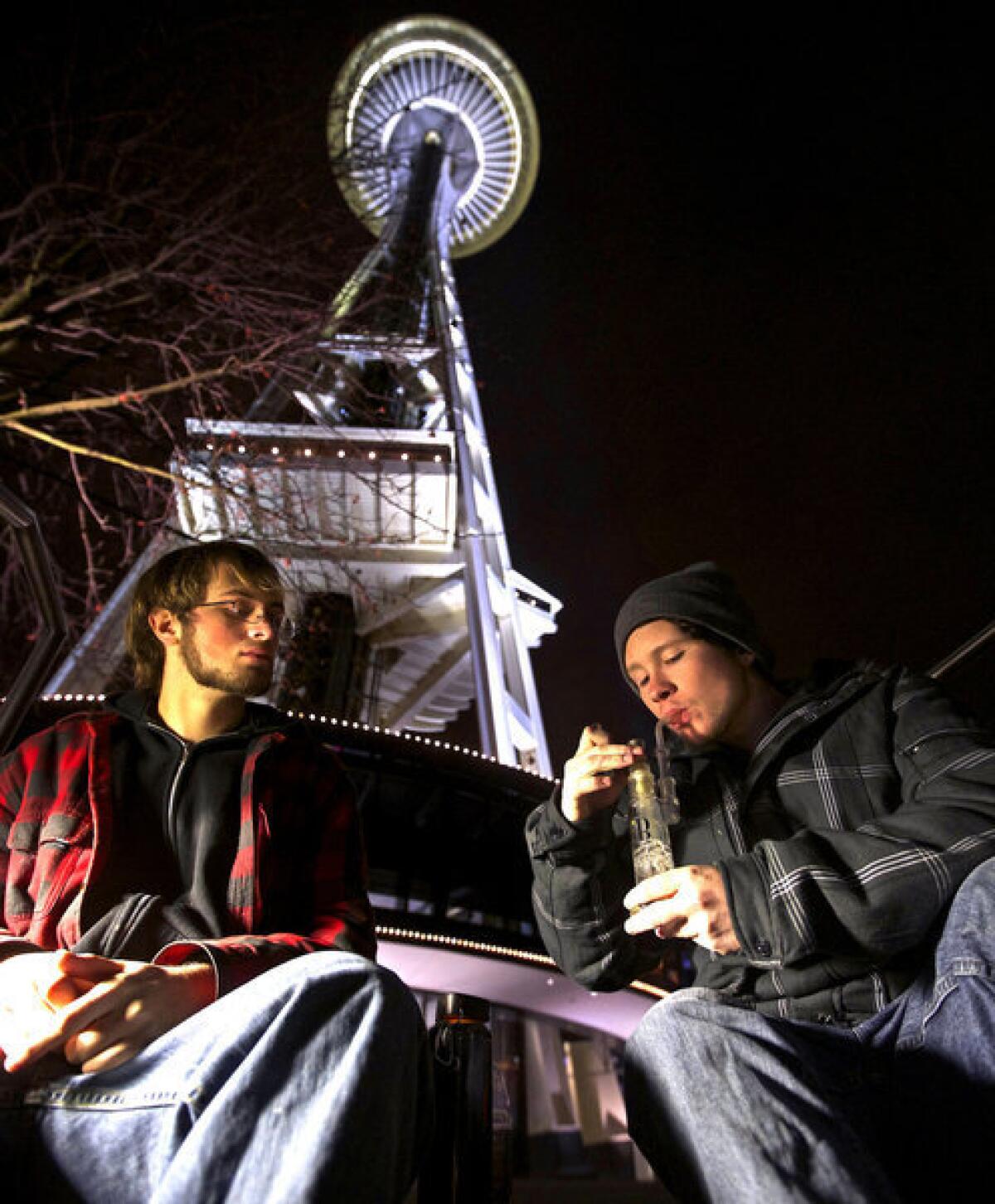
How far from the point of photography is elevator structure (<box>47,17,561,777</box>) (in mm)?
8773

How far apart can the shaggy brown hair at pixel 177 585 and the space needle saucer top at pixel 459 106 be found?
33.9 metres

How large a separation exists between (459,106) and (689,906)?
4044 cm

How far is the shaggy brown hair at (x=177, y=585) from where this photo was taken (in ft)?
9.20

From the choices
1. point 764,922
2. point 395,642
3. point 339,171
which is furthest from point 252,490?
point 395,642

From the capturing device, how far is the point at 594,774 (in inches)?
89.2

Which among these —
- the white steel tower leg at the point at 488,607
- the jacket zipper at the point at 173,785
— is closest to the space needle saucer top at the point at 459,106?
the white steel tower leg at the point at 488,607

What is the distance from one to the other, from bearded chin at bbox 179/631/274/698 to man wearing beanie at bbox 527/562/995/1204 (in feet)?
3.21

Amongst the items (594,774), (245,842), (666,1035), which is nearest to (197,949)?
(245,842)

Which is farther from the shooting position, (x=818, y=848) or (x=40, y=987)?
(x=818, y=848)

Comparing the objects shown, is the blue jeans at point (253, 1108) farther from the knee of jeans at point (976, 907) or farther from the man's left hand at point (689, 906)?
the knee of jeans at point (976, 907)

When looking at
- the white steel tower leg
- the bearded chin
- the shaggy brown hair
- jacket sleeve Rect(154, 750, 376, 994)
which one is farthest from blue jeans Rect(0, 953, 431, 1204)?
the white steel tower leg

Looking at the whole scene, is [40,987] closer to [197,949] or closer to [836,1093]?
[197,949]

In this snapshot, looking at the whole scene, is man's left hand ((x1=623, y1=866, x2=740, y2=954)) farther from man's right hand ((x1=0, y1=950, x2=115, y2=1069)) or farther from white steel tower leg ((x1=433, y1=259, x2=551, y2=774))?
white steel tower leg ((x1=433, y1=259, x2=551, y2=774))

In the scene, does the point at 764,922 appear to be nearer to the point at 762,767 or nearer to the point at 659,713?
the point at 762,767
